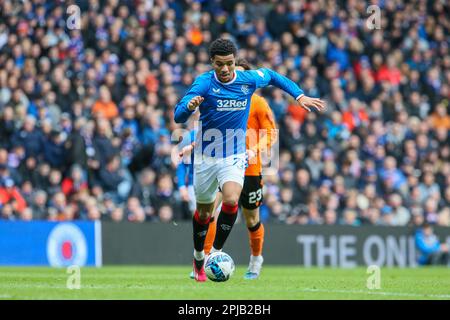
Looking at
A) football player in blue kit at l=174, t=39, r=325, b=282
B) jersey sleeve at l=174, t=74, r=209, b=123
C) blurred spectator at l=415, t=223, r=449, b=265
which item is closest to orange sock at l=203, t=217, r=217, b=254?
football player in blue kit at l=174, t=39, r=325, b=282

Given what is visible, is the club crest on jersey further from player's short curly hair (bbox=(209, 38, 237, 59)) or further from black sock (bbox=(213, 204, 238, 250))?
black sock (bbox=(213, 204, 238, 250))

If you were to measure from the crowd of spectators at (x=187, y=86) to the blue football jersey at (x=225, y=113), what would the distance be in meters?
7.70

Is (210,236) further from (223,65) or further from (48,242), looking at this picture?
(48,242)

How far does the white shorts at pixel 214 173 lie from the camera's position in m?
11.3

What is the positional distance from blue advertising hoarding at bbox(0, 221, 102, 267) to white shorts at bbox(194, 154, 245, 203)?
7546 millimetres

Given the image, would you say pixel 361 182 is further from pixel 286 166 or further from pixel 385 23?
pixel 385 23

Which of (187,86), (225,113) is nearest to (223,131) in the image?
(225,113)

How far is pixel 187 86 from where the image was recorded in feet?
70.5

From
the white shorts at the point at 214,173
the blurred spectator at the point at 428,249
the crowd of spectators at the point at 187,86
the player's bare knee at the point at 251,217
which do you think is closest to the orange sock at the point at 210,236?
the player's bare knee at the point at 251,217

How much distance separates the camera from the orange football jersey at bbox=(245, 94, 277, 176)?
12719 mm

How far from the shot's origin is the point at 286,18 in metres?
24.8

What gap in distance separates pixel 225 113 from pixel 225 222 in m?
1.29

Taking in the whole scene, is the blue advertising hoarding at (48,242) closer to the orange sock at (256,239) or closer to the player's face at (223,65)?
the orange sock at (256,239)
